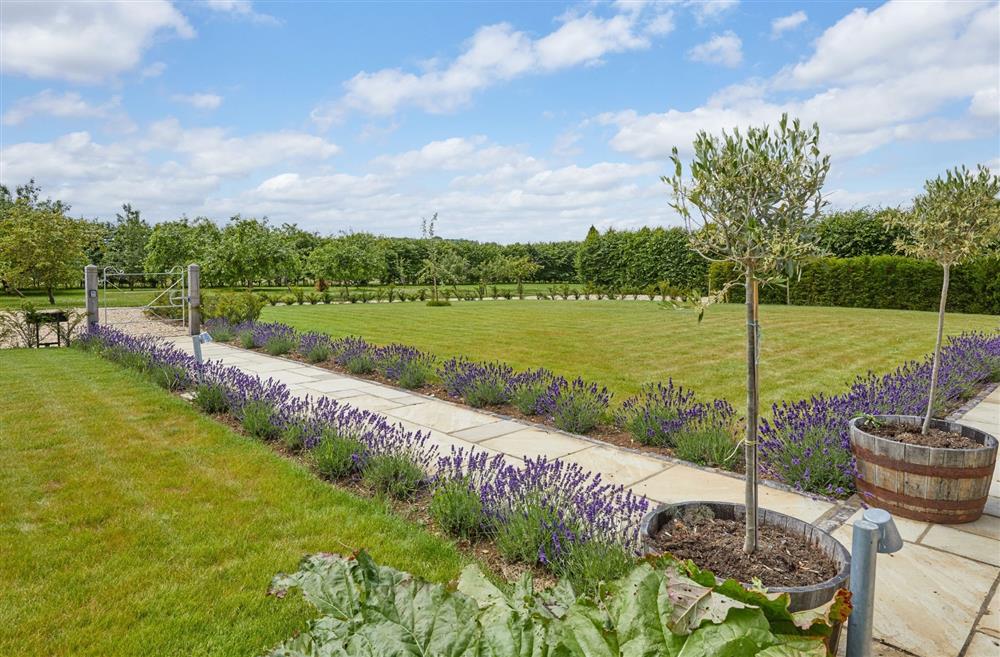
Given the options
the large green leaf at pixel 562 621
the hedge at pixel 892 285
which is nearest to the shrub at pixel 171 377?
the large green leaf at pixel 562 621

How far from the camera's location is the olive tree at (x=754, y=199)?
198 centimetres

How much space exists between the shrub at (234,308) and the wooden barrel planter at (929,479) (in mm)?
11622

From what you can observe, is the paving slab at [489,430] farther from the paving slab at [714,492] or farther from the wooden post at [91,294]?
the wooden post at [91,294]

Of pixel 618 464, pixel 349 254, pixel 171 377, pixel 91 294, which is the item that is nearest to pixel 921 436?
pixel 618 464

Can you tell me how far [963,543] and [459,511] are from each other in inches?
103

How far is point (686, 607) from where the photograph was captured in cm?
105

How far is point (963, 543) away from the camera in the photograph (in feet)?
9.34

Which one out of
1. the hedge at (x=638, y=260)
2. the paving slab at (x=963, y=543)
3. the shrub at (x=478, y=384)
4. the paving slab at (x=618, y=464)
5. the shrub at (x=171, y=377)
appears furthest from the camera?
the hedge at (x=638, y=260)

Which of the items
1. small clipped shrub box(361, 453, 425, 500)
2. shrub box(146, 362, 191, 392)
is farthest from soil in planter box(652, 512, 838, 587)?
shrub box(146, 362, 191, 392)

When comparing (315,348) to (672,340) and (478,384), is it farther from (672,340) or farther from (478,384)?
(672,340)

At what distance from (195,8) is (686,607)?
811 cm

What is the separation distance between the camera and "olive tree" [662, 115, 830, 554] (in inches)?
78.1

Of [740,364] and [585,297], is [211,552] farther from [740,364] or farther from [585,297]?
[585,297]

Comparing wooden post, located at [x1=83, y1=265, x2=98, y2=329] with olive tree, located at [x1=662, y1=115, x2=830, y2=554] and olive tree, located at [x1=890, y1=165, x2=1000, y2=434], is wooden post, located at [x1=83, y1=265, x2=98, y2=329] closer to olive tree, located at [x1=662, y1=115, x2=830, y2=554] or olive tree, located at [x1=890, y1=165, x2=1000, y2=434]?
olive tree, located at [x1=662, y1=115, x2=830, y2=554]
